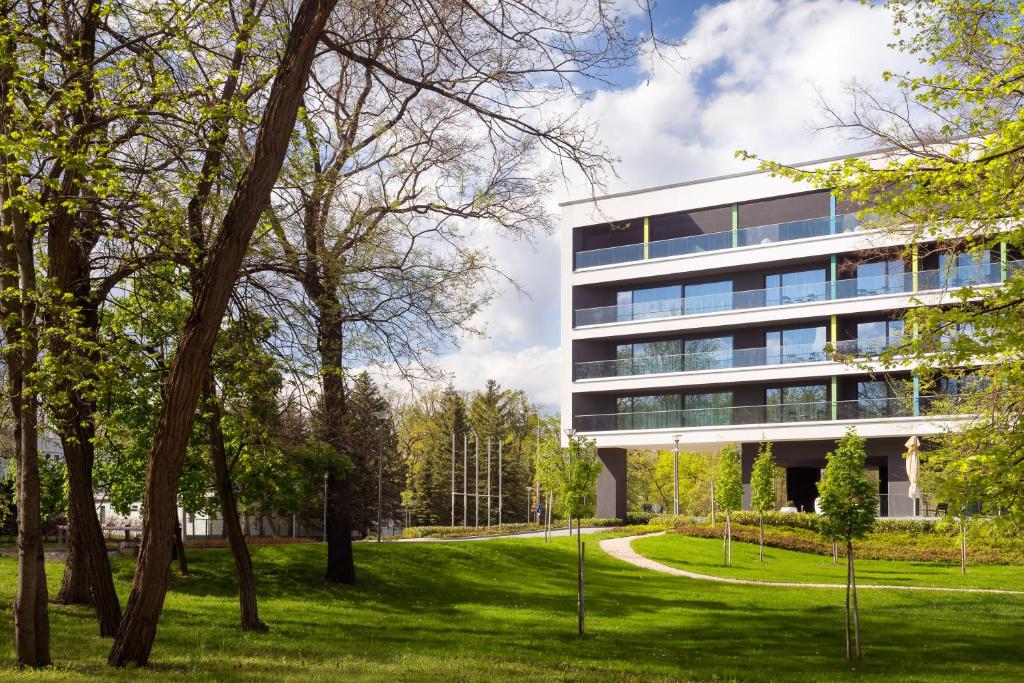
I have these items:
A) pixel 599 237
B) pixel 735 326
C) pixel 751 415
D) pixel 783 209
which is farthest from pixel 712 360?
pixel 599 237

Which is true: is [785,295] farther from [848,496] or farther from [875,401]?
[848,496]

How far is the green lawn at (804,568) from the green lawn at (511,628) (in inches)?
118

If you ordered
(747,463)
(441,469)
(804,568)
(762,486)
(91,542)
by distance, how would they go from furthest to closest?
1. (441,469)
2. (747,463)
3. (762,486)
4. (804,568)
5. (91,542)

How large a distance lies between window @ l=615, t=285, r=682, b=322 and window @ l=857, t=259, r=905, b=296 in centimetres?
886

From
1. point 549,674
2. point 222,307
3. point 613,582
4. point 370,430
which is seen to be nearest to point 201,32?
point 222,307

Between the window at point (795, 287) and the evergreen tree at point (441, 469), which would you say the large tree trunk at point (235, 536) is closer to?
the window at point (795, 287)

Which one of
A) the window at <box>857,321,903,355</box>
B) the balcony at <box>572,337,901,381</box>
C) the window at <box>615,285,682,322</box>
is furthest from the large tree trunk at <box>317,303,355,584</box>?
the window at <box>615,285,682,322</box>

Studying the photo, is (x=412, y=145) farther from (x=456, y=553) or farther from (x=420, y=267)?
(x=456, y=553)

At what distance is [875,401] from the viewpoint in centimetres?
4453

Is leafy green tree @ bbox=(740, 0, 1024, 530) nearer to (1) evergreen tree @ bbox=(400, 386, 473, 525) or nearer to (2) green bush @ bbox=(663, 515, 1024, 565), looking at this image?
(2) green bush @ bbox=(663, 515, 1024, 565)

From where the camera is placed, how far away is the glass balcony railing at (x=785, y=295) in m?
41.5

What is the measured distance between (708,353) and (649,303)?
4.00 m

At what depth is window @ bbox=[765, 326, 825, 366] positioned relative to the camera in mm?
46594

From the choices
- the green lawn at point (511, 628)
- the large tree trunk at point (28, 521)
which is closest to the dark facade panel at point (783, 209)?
the green lawn at point (511, 628)
